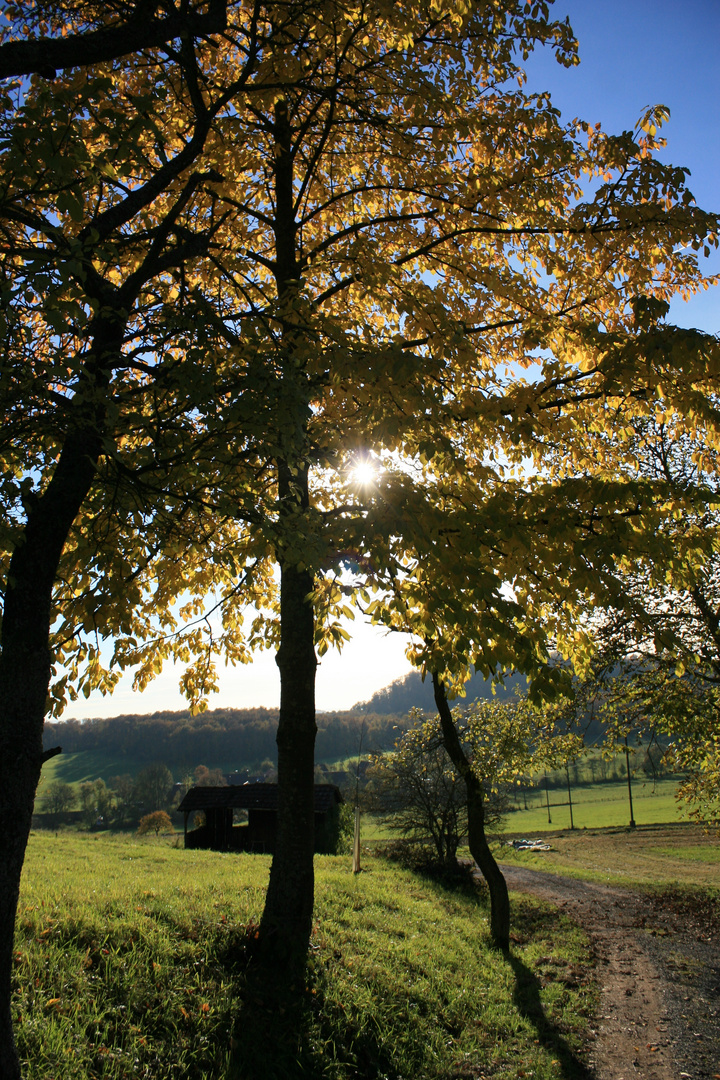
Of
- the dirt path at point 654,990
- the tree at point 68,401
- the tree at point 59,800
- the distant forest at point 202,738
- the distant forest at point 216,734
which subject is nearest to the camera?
the tree at point 68,401

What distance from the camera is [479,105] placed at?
6.93m

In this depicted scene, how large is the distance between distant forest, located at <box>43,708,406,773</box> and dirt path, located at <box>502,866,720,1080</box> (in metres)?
87.0

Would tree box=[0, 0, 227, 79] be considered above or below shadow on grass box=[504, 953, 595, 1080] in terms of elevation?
above

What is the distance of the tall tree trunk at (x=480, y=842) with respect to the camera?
Result: 10.2 m

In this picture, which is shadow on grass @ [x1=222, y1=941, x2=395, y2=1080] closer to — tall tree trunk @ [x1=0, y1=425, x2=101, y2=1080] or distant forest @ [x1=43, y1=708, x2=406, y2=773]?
tall tree trunk @ [x1=0, y1=425, x2=101, y2=1080]

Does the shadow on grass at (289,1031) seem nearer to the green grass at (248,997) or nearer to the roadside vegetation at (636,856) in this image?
the green grass at (248,997)

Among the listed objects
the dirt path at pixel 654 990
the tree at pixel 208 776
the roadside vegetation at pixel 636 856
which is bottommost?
the tree at pixel 208 776

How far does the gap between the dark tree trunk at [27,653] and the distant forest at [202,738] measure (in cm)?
9852

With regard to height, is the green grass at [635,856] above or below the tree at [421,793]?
below

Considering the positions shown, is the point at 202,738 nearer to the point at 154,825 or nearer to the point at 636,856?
the point at 154,825

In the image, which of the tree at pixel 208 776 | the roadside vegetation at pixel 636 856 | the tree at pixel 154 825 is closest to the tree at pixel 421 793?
the roadside vegetation at pixel 636 856

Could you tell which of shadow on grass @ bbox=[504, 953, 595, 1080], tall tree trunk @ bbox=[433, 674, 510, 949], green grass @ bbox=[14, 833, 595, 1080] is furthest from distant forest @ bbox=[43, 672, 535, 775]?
green grass @ bbox=[14, 833, 595, 1080]

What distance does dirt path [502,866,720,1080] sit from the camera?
601cm

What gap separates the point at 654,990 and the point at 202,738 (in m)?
125
